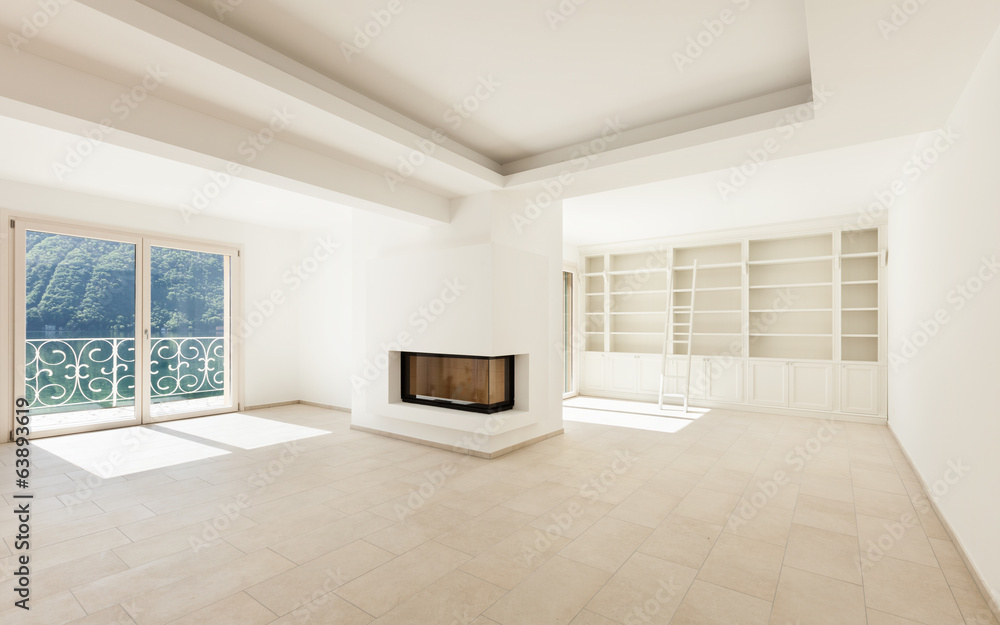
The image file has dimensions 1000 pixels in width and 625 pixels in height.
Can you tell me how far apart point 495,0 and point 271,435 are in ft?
16.1

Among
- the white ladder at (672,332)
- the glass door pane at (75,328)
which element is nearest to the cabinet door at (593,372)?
the white ladder at (672,332)

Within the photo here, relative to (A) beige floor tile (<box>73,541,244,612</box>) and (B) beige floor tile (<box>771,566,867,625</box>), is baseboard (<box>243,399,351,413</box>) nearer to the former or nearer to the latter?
(A) beige floor tile (<box>73,541,244,612</box>)

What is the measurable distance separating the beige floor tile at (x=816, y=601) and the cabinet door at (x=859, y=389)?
4.99 meters

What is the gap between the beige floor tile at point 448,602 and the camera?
1.97 meters

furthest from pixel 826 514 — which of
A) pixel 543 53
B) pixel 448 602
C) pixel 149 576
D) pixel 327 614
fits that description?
pixel 149 576

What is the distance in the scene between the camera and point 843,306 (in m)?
6.54

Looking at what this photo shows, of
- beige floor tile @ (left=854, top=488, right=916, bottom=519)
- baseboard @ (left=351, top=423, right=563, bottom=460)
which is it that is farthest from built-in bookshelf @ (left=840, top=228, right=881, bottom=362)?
baseboard @ (left=351, top=423, right=563, bottom=460)

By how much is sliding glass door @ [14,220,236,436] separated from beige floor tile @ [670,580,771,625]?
254 inches

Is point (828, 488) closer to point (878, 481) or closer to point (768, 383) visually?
point (878, 481)

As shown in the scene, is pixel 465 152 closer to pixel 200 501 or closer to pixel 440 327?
pixel 440 327

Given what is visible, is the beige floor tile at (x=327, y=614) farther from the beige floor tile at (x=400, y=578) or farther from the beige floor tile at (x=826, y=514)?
the beige floor tile at (x=826, y=514)

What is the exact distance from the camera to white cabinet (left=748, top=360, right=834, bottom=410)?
6.43 meters

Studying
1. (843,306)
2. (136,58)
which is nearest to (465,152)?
(136,58)

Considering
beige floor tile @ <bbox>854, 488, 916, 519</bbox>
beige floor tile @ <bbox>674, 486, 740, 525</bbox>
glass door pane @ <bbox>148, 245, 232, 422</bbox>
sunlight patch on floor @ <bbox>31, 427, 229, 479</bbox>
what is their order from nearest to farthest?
beige floor tile @ <bbox>674, 486, 740, 525</bbox>, beige floor tile @ <bbox>854, 488, 916, 519</bbox>, sunlight patch on floor @ <bbox>31, 427, 229, 479</bbox>, glass door pane @ <bbox>148, 245, 232, 422</bbox>
